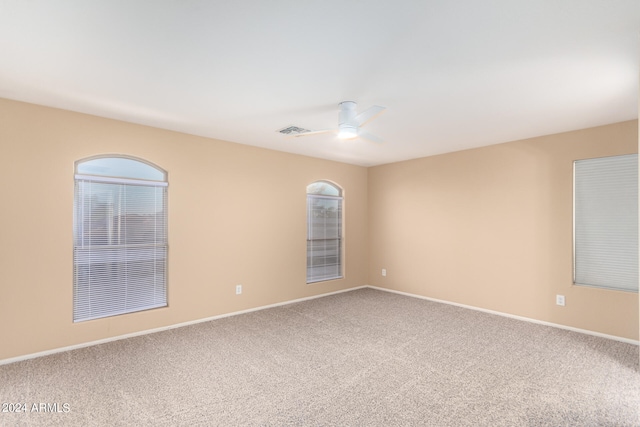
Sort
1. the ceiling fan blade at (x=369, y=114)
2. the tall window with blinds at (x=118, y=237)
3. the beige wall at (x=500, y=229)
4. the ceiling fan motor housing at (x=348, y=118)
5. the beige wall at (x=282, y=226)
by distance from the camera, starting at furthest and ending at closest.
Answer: the beige wall at (x=500, y=229) < the tall window with blinds at (x=118, y=237) < the beige wall at (x=282, y=226) < the ceiling fan motor housing at (x=348, y=118) < the ceiling fan blade at (x=369, y=114)

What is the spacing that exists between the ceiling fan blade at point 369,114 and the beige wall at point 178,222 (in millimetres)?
2235

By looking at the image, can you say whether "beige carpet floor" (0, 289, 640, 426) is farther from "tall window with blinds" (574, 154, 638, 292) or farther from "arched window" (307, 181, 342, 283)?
"arched window" (307, 181, 342, 283)

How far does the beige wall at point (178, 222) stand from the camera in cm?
300

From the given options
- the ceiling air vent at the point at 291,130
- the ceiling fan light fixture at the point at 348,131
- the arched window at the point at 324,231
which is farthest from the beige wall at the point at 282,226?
the ceiling fan light fixture at the point at 348,131

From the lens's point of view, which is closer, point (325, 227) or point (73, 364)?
point (73, 364)

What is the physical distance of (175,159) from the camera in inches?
157

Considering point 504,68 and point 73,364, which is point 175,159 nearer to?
point 73,364

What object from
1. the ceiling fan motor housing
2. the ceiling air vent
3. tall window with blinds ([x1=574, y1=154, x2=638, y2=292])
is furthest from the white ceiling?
tall window with blinds ([x1=574, y1=154, x2=638, y2=292])

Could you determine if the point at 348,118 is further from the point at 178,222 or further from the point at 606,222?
the point at 606,222

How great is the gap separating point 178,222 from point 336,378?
103 inches

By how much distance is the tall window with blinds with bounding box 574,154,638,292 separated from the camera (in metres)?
3.54

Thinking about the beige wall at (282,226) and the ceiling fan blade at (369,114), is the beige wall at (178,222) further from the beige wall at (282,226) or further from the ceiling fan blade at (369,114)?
the ceiling fan blade at (369,114)

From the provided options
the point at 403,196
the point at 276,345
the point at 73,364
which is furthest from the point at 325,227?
the point at 73,364

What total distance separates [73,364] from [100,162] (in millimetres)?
2010
